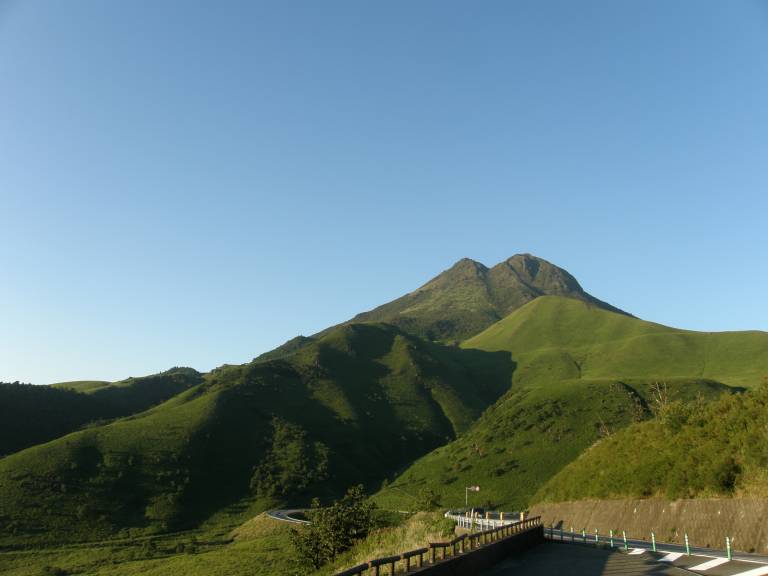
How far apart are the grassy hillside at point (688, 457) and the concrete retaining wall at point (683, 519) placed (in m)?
0.85

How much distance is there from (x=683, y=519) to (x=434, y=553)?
2558 centimetres

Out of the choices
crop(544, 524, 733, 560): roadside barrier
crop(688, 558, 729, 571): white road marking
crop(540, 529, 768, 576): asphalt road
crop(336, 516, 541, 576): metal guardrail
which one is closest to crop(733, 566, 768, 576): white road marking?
crop(540, 529, 768, 576): asphalt road

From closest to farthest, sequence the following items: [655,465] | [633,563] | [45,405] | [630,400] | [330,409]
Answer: [633,563], [655,465], [630,400], [45,405], [330,409]

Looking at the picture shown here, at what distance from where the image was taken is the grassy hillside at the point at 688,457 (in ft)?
109

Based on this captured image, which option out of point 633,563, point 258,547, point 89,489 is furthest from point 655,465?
point 89,489

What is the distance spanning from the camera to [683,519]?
3600 centimetres

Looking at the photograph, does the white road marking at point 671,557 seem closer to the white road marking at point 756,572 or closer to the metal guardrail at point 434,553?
the white road marking at point 756,572

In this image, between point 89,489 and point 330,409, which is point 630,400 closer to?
point 330,409

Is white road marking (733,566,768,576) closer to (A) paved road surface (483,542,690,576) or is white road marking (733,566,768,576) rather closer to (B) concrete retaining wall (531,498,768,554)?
(A) paved road surface (483,542,690,576)

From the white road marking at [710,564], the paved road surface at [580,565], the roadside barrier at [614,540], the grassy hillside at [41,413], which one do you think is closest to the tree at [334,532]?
the roadside barrier at [614,540]

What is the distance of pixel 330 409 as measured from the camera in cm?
19112

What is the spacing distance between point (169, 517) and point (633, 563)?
112 meters

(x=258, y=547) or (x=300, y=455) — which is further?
(x=300, y=455)

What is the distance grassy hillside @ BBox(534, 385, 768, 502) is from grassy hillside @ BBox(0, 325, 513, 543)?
8712 centimetres
